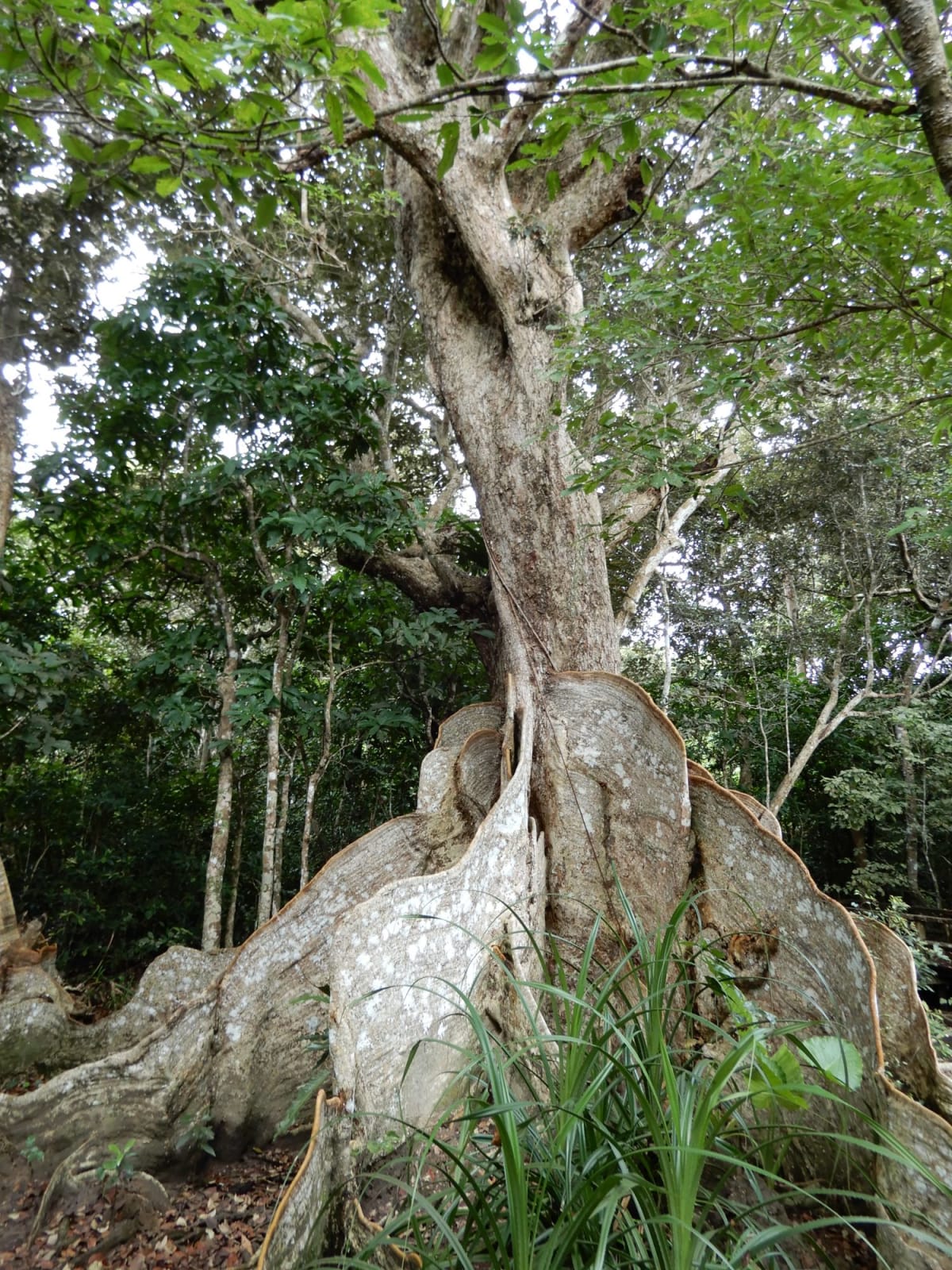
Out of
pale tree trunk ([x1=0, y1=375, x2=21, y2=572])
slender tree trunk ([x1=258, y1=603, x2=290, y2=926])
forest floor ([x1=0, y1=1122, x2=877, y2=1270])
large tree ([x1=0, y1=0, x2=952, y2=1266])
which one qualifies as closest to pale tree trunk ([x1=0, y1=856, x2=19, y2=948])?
large tree ([x1=0, y1=0, x2=952, y2=1266])

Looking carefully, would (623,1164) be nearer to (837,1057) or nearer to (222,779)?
(837,1057)

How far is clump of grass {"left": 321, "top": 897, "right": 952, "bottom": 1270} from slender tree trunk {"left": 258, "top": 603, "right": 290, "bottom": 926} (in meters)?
2.12

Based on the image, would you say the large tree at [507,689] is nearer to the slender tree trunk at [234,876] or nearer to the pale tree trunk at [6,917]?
the pale tree trunk at [6,917]

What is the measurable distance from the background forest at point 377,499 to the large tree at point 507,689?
0.11 m

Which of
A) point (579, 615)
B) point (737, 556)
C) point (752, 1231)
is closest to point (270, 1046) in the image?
point (752, 1231)

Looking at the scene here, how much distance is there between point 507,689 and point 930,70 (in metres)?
2.62

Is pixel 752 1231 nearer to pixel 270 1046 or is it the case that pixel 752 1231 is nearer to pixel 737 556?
pixel 270 1046

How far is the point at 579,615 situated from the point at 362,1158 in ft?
7.92

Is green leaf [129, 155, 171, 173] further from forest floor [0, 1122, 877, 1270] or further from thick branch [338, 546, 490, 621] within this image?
thick branch [338, 546, 490, 621]

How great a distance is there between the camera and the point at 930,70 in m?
1.38

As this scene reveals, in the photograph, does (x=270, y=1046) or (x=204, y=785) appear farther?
(x=204, y=785)

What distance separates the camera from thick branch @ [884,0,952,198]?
53.7 inches

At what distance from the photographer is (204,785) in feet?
20.7

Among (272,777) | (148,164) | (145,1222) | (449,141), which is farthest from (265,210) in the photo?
(145,1222)
